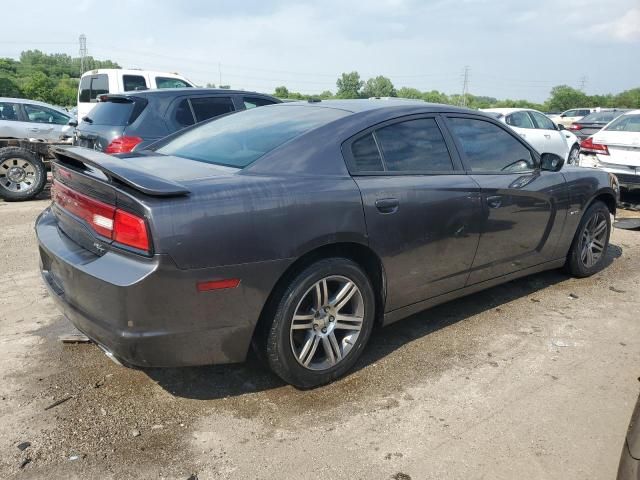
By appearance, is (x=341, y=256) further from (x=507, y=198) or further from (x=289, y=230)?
(x=507, y=198)

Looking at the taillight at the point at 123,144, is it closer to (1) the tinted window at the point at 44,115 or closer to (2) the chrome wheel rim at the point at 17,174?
(2) the chrome wheel rim at the point at 17,174

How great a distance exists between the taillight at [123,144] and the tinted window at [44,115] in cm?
586

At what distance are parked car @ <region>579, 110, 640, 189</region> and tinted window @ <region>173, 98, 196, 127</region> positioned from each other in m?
6.07

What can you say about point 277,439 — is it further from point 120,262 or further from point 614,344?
point 614,344

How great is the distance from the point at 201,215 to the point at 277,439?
3.74 ft

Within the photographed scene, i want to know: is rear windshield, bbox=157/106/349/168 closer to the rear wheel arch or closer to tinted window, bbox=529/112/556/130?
the rear wheel arch

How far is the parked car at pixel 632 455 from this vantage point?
174cm

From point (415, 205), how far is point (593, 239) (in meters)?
2.68

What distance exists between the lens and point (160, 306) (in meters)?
2.44

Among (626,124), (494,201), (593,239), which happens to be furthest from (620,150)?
(494,201)

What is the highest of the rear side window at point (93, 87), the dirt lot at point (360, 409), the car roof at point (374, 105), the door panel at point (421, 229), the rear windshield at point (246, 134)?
the rear side window at point (93, 87)

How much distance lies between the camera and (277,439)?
2.64 meters

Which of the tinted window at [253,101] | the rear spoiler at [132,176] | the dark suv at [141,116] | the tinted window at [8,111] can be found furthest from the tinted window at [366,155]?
the tinted window at [8,111]

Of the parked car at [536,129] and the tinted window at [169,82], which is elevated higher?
the tinted window at [169,82]
